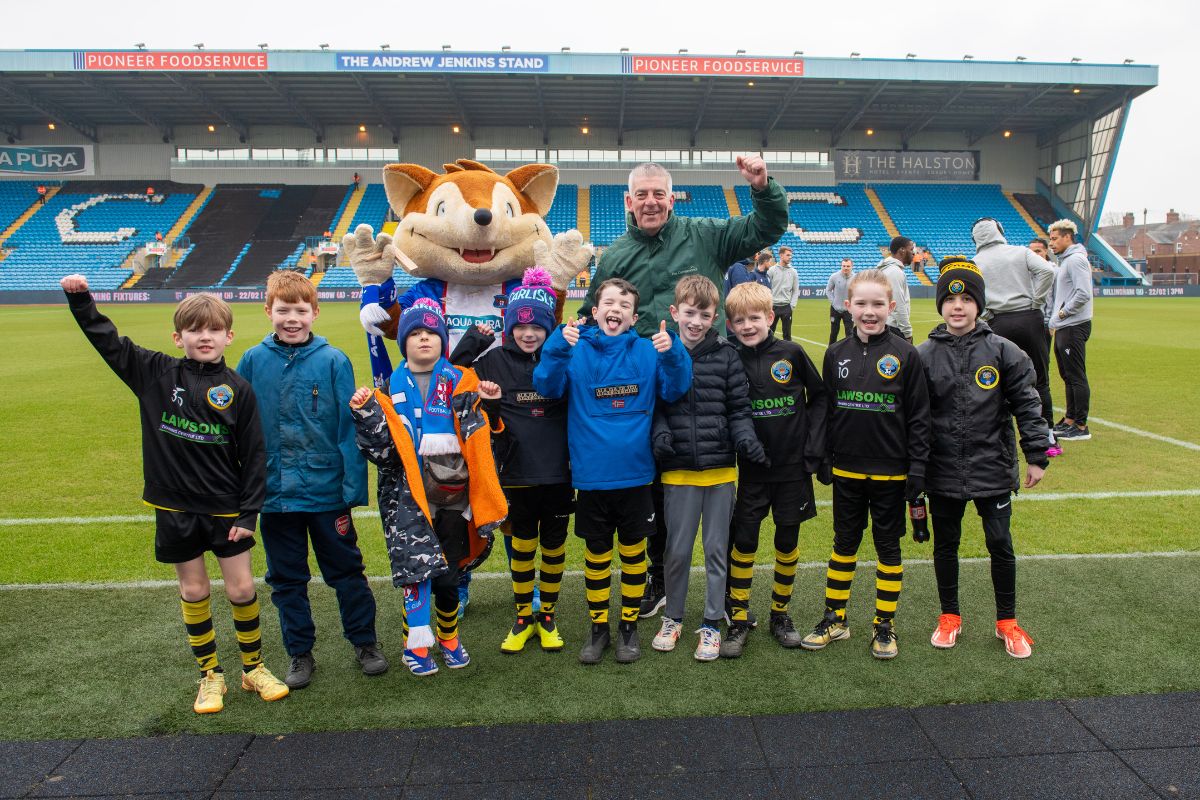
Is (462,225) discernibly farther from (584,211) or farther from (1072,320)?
(584,211)

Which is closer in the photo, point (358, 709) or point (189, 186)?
point (358, 709)

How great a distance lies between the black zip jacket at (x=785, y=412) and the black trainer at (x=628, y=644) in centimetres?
84

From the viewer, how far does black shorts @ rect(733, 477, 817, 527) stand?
140 inches

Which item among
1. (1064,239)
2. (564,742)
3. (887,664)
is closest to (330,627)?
(564,742)

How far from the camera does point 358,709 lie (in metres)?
3.06

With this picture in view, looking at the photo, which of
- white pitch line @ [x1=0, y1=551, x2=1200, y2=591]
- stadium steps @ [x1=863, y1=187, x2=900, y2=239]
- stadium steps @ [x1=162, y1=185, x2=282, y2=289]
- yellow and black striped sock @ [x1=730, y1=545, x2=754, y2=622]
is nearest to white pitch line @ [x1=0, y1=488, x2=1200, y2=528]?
white pitch line @ [x1=0, y1=551, x2=1200, y2=591]

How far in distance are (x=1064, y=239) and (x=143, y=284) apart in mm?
33991

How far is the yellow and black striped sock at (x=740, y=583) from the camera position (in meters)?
3.59

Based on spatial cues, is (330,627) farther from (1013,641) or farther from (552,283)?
(1013,641)

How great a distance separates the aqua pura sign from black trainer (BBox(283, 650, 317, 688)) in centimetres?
4391

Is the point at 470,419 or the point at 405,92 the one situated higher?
the point at 405,92

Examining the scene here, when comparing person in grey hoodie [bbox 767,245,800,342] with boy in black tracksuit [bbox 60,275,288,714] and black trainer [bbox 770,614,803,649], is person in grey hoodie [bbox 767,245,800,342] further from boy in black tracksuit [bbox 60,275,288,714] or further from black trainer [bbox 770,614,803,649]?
boy in black tracksuit [bbox 60,275,288,714]

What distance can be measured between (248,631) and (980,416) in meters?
3.16

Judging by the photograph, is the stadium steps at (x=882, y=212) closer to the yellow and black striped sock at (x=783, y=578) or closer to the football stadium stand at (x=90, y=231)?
the football stadium stand at (x=90, y=231)
